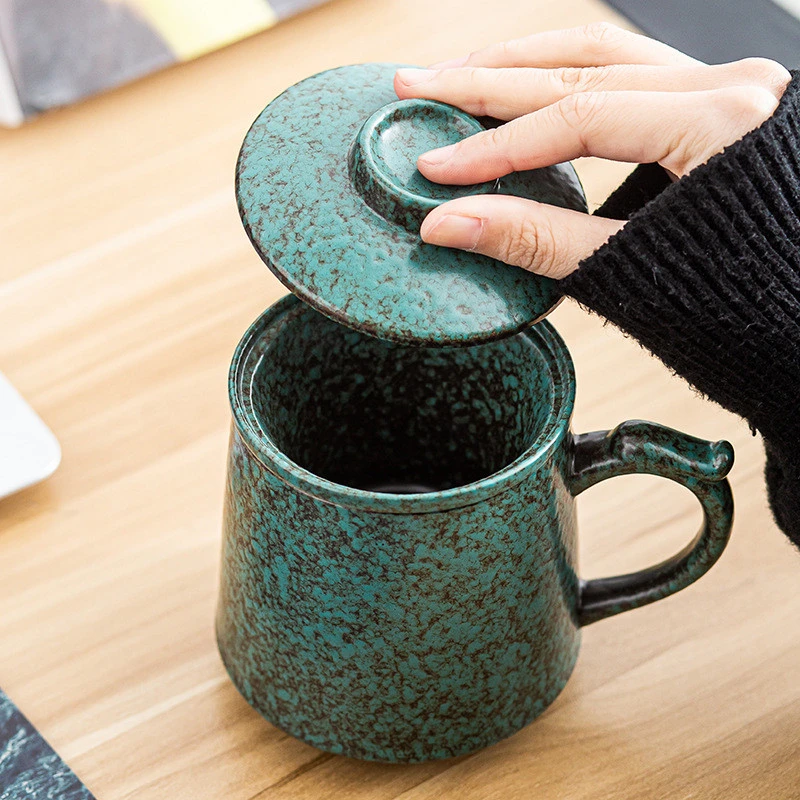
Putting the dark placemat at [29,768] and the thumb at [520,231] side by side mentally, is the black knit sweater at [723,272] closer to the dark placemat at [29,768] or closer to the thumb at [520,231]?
the thumb at [520,231]

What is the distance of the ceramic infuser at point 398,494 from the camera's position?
15.6 inches

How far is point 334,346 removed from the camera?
501mm

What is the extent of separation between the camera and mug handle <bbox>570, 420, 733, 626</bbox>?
0.43 meters

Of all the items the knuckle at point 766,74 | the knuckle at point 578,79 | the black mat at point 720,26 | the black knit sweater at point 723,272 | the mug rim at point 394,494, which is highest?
the knuckle at point 578,79

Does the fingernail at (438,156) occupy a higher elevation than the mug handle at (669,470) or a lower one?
higher

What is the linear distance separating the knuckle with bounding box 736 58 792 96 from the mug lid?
0.09m

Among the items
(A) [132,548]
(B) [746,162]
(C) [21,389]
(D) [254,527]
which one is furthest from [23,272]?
(B) [746,162]

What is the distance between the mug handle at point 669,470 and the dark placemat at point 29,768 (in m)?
0.25

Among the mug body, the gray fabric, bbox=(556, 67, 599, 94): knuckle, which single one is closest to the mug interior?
the mug body

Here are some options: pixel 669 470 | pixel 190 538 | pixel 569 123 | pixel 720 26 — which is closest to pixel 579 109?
pixel 569 123

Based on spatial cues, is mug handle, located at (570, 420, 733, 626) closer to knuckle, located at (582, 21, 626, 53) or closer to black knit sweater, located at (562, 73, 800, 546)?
black knit sweater, located at (562, 73, 800, 546)

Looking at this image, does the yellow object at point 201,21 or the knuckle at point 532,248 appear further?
the yellow object at point 201,21

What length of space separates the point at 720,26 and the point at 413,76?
1.58ft

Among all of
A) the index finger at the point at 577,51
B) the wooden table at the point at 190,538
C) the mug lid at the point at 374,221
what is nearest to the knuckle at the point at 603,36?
the index finger at the point at 577,51
